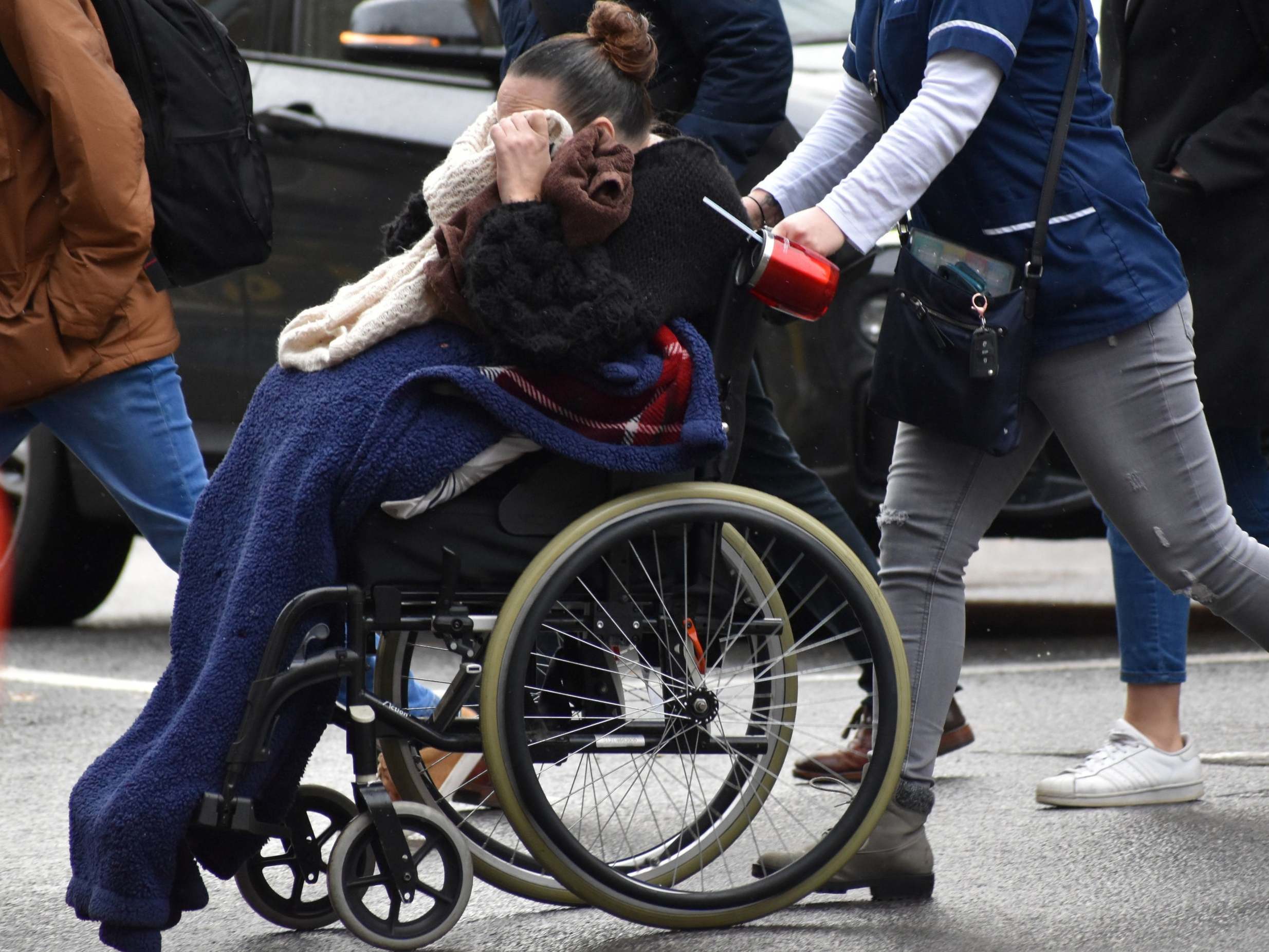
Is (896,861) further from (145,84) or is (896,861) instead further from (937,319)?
(145,84)

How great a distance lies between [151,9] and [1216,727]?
282cm

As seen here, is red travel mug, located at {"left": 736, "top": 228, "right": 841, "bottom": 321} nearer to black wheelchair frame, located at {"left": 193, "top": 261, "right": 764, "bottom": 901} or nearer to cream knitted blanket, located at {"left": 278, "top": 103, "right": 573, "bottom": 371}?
black wheelchair frame, located at {"left": 193, "top": 261, "right": 764, "bottom": 901}

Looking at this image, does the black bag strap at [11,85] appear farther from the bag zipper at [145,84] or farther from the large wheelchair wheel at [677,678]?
the large wheelchair wheel at [677,678]

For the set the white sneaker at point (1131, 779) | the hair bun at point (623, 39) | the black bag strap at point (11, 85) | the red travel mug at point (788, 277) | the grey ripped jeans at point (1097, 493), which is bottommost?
the white sneaker at point (1131, 779)

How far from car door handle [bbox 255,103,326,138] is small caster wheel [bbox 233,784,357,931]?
2752 mm

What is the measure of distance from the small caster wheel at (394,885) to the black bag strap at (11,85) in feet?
4.90

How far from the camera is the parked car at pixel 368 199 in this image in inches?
187

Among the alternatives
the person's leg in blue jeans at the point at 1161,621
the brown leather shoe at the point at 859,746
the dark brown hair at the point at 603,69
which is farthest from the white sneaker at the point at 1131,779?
the dark brown hair at the point at 603,69

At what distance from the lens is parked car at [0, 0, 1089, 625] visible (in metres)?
4.76

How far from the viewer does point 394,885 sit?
97.9 inches

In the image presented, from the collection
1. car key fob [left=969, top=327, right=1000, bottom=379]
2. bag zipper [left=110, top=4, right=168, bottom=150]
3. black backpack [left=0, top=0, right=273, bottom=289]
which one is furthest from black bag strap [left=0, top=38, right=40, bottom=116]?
car key fob [left=969, top=327, right=1000, bottom=379]

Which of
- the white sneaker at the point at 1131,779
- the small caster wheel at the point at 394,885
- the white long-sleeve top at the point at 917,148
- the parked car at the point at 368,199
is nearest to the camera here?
the small caster wheel at the point at 394,885

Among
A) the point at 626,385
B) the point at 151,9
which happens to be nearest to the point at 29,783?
the point at 151,9

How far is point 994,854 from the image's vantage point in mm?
3199
